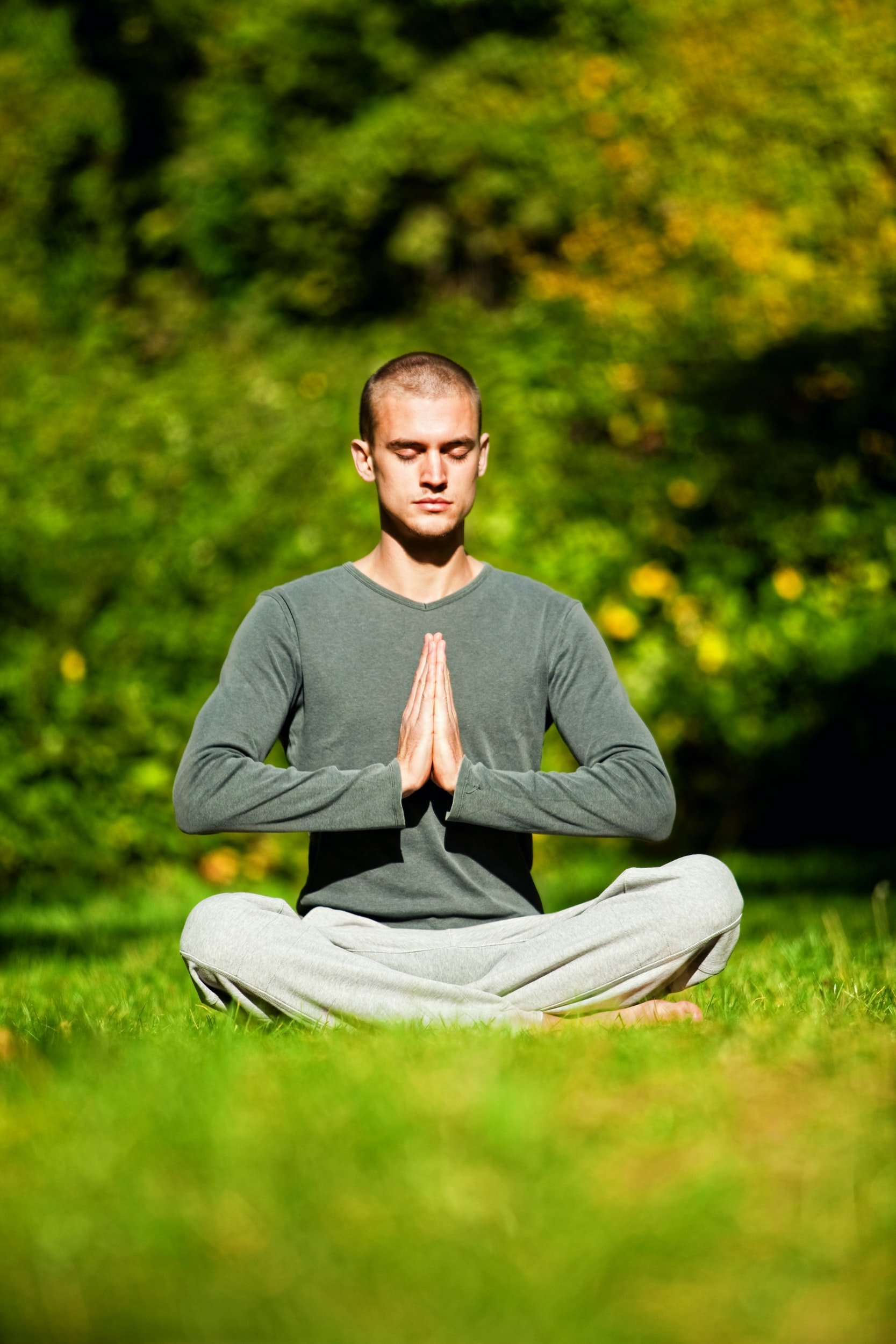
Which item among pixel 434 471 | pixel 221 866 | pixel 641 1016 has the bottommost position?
pixel 221 866

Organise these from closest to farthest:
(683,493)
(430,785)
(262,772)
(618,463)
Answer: (262,772) < (430,785) < (683,493) < (618,463)

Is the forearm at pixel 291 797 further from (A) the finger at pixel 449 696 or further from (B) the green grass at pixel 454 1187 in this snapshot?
(B) the green grass at pixel 454 1187

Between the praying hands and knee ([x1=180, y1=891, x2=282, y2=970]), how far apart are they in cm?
49

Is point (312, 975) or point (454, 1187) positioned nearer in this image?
point (454, 1187)

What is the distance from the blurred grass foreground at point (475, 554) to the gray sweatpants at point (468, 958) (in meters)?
0.20

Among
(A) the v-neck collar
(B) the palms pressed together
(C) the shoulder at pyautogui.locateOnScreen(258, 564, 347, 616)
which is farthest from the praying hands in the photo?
(C) the shoulder at pyautogui.locateOnScreen(258, 564, 347, 616)

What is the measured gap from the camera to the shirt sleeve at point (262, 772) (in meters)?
3.78

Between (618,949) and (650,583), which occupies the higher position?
(650,583)

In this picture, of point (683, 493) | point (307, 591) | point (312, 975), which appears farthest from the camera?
point (683, 493)

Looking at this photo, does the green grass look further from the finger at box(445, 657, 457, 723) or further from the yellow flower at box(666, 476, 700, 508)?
the yellow flower at box(666, 476, 700, 508)

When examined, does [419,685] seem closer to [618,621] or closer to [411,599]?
[411,599]

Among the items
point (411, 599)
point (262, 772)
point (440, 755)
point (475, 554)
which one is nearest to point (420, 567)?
point (411, 599)

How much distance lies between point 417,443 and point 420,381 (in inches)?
6.9

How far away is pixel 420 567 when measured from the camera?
423 centimetres
